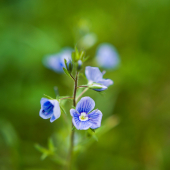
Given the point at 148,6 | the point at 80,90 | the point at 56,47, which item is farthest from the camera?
the point at 148,6

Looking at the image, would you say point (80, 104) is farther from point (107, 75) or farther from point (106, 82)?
point (107, 75)

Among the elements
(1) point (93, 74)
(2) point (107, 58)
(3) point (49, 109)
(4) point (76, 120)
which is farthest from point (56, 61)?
(4) point (76, 120)

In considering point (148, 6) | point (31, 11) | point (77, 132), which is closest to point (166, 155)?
point (77, 132)

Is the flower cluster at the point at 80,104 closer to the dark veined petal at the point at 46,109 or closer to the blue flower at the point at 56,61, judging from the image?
the dark veined petal at the point at 46,109

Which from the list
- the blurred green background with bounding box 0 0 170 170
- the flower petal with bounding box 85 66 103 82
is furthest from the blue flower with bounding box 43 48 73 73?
the flower petal with bounding box 85 66 103 82

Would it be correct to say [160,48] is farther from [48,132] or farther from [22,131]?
[22,131]

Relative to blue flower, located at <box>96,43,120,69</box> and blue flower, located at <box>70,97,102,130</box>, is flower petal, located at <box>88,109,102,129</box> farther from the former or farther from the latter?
blue flower, located at <box>96,43,120,69</box>
